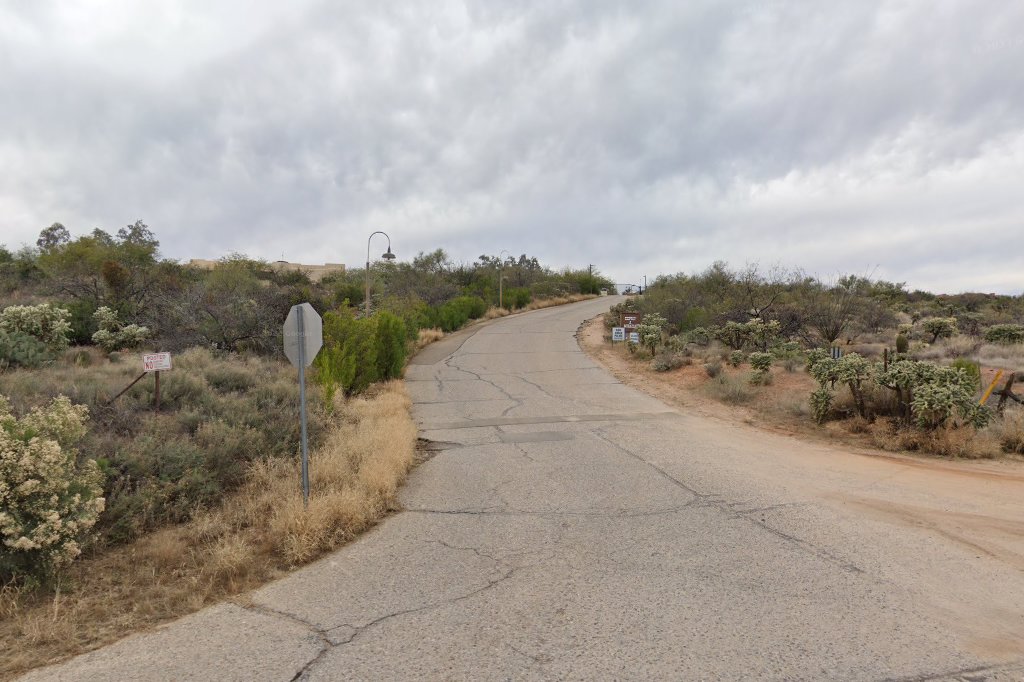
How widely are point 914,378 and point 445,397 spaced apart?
9872 millimetres

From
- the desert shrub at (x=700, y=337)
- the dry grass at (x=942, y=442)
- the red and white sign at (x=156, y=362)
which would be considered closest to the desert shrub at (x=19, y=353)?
the red and white sign at (x=156, y=362)

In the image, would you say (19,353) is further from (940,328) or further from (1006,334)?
(1006,334)

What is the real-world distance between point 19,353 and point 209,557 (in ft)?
33.3

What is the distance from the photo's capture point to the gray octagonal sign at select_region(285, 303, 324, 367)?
22.1ft

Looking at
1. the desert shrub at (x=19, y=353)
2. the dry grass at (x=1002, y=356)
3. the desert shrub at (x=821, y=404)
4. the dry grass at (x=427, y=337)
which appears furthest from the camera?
the dry grass at (x=427, y=337)

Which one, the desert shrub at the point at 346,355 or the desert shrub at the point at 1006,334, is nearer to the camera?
the desert shrub at the point at 346,355

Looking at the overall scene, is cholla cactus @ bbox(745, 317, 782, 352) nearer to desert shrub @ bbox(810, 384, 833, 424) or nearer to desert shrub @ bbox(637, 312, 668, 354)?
desert shrub @ bbox(637, 312, 668, 354)

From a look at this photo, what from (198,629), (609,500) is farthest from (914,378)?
(198,629)

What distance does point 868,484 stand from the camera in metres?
7.51

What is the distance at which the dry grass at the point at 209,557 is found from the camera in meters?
4.17

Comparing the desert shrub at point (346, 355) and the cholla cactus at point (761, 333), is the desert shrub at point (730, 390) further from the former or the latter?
the desert shrub at point (346, 355)

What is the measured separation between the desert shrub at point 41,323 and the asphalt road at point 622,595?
42.1 ft

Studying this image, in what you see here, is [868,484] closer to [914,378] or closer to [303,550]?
[914,378]

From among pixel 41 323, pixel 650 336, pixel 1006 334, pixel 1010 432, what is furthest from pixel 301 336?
pixel 1006 334
